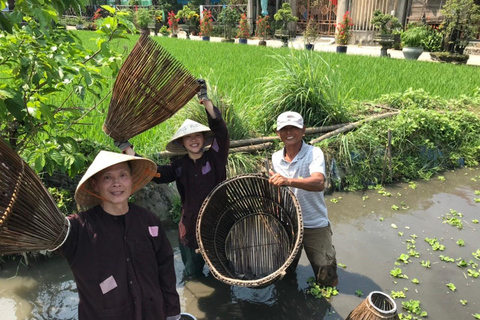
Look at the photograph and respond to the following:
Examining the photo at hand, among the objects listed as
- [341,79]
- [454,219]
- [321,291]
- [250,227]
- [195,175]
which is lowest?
[454,219]

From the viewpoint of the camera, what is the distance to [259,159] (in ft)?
14.0

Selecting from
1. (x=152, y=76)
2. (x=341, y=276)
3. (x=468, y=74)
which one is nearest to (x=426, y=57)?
(x=468, y=74)

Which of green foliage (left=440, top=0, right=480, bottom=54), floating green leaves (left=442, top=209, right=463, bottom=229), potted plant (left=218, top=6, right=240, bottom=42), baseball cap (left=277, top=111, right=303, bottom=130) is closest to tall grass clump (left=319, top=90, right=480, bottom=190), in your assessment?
floating green leaves (left=442, top=209, right=463, bottom=229)

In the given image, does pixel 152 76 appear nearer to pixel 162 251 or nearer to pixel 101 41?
pixel 101 41

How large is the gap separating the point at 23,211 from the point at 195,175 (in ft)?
4.15

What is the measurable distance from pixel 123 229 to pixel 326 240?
59.1 inches

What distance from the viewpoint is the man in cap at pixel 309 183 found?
7.80 ft

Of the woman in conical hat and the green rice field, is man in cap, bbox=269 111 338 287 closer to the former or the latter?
the woman in conical hat

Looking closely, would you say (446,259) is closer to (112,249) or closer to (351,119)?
(351,119)

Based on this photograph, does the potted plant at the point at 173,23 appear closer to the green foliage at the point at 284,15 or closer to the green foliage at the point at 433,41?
the green foliage at the point at 284,15

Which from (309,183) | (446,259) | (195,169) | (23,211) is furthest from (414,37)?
(23,211)

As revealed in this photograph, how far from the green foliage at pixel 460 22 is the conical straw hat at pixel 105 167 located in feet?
40.4

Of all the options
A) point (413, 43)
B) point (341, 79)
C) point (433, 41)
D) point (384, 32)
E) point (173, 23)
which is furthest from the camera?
point (173, 23)

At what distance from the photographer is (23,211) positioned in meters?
1.31
